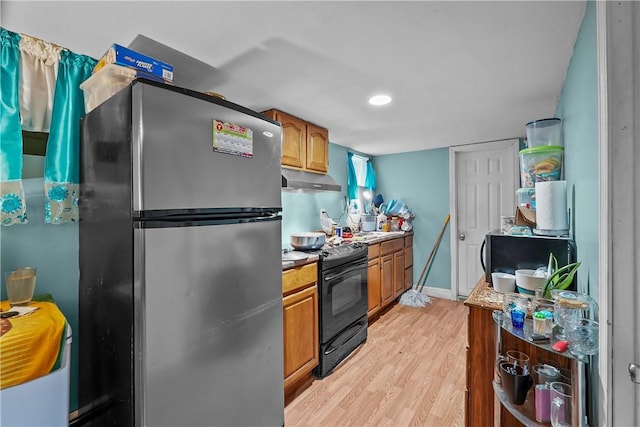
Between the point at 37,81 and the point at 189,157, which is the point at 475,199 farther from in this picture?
the point at 37,81

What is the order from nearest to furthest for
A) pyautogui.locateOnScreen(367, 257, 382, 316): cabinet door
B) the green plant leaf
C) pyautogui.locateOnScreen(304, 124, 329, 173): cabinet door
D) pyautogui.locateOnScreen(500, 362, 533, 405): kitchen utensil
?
pyautogui.locateOnScreen(500, 362, 533, 405): kitchen utensil
the green plant leaf
pyautogui.locateOnScreen(304, 124, 329, 173): cabinet door
pyautogui.locateOnScreen(367, 257, 382, 316): cabinet door

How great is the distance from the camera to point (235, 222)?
1.29m

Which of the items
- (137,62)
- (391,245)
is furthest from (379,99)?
(391,245)

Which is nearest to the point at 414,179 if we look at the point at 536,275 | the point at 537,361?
the point at 536,275

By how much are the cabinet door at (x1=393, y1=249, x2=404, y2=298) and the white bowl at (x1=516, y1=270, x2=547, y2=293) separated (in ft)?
7.05

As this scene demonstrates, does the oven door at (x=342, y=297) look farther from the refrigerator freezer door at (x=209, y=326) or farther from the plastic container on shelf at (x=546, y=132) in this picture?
the plastic container on shelf at (x=546, y=132)

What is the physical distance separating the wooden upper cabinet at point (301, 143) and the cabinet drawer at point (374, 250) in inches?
38.9

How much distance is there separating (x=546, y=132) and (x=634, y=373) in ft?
5.51

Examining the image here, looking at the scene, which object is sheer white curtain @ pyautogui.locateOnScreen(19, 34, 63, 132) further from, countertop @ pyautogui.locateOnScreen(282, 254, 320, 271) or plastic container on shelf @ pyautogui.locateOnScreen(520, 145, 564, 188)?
plastic container on shelf @ pyautogui.locateOnScreen(520, 145, 564, 188)

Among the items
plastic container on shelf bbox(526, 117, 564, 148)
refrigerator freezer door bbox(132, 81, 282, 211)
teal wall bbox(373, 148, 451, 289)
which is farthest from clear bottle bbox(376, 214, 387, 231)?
refrigerator freezer door bbox(132, 81, 282, 211)

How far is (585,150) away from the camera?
1200mm

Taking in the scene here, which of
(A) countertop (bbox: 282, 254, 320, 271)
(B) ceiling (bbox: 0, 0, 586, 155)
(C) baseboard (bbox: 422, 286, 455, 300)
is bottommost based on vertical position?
(C) baseboard (bbox: 422, 286, 455, 300)

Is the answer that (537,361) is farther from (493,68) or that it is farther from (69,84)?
(69,84)

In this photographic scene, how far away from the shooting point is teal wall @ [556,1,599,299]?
41.7 inches
